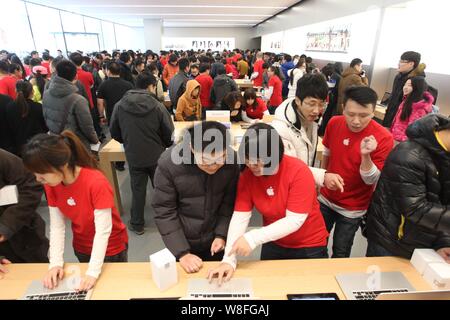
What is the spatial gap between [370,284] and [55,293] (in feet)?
3.97

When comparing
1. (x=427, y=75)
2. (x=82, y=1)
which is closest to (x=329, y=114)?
(x=427, y=75)

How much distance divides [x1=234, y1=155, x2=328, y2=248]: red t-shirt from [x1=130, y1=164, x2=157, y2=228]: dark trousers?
1503 mm

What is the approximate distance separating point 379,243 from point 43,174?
147 centimetres

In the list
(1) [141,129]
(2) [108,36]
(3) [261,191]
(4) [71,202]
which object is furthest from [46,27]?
(3) [261,191]

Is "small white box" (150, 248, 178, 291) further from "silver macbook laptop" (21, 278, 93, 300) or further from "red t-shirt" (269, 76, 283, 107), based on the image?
"red t-shirt" (269, 76, 283, 107)

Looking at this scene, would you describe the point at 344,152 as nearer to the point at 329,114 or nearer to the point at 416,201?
the point at 416,201

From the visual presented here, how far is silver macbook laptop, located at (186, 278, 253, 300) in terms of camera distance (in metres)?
1.02

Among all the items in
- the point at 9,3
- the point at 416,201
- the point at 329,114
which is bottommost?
the point at 329,114

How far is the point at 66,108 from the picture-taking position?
8.49 ft

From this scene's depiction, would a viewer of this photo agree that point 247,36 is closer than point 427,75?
No

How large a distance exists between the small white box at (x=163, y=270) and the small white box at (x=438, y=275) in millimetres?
984

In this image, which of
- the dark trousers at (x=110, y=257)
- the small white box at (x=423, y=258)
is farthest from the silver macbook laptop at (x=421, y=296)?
the dark trousers at (x=110, y=257)

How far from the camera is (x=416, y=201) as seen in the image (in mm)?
1047

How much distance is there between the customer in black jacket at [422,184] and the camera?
3.37 feet
